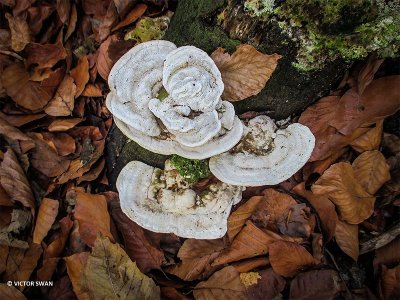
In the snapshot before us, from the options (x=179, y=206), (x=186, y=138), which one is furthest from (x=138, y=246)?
(x=186, y=138)

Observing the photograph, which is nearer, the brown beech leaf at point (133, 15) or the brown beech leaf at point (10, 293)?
the brown beech leaf at point (10, 293)

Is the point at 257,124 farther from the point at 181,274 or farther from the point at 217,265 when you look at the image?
the point at 181,274

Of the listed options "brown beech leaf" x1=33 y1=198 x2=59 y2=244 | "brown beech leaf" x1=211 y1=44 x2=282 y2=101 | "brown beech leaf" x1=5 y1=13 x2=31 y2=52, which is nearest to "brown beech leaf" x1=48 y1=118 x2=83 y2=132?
"brown beech leaf" x1=33 y1=198 x2=59 y2=244

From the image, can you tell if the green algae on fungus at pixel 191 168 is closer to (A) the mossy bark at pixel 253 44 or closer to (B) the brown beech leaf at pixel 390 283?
(A) the mossy bark at pixel 253 44

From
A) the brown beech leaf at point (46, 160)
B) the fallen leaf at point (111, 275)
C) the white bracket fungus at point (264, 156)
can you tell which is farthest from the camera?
the brown beech leaf at point (46, 160)

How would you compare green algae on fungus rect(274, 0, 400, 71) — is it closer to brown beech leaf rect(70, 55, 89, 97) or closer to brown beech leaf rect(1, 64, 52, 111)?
brown beech leaf rect(70, 55, 89, 97)

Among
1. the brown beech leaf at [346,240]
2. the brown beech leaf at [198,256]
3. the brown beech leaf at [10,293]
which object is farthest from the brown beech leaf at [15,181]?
the brown beech leaf at [346,240]
